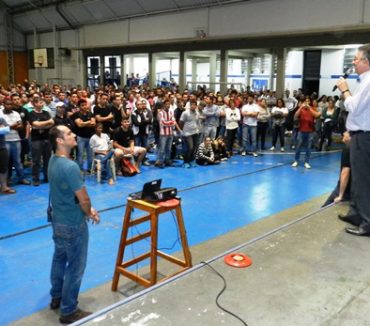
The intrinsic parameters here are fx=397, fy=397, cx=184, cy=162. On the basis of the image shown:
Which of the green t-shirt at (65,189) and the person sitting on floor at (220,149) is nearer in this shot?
the green t-shirt at (65,189)

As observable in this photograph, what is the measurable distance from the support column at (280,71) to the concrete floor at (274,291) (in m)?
11.0

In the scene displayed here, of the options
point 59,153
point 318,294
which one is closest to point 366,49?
point 318,294

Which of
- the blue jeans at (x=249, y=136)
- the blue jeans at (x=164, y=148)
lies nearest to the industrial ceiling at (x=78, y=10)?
the blue jeans at (x=249, y=136)

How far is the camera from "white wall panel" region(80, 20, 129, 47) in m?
17.8

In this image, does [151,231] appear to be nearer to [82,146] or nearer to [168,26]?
[82,146]

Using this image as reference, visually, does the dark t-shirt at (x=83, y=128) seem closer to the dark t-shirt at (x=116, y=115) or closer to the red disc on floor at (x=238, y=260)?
the dark t-shirt at (x=116, y=115)

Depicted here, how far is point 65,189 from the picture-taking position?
3.00 m

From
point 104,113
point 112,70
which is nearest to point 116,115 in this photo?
point 104,113

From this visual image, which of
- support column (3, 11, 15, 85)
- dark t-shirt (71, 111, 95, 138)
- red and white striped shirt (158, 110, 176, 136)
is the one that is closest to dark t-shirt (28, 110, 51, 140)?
dark t-shirt (71, 111, 95, 138)

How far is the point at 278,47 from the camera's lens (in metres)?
13.5

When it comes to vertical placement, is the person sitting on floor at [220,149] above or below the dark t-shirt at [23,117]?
below

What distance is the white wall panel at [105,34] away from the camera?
700 inches

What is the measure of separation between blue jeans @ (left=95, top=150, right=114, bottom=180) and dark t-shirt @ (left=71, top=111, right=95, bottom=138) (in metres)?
0.54

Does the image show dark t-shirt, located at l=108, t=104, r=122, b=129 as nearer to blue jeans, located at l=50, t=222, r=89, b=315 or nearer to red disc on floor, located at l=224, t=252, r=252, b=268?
blue jeans, located at l=50, t=222, r=89, b=315
